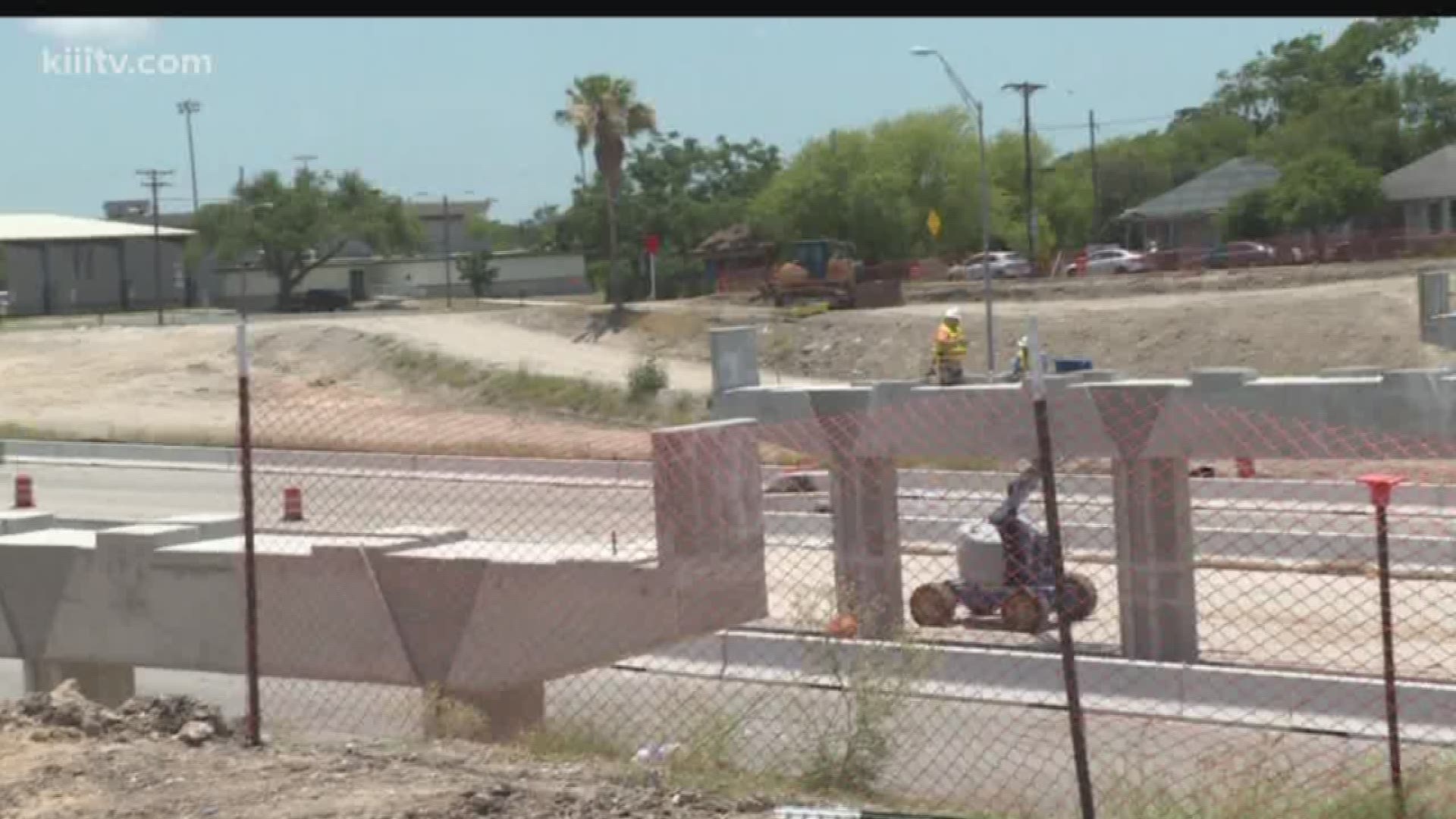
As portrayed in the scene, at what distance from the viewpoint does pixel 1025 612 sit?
50.3 feet

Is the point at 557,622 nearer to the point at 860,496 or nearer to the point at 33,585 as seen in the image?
the point at 33,585

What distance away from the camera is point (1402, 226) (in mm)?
77562

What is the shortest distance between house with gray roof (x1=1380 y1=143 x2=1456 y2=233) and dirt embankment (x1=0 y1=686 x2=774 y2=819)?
69483 mm

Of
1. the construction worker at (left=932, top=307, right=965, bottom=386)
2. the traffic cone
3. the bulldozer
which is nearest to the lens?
the construction worker at (left=932, top=307, right=965, bottom=386)

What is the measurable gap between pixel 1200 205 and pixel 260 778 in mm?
80159

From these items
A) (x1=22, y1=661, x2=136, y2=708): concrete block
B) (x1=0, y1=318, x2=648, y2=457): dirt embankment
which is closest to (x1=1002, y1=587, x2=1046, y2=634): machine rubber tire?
(x1=22, y1=661, x2=136, y2=708): concrete block

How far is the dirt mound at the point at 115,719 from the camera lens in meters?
10.5

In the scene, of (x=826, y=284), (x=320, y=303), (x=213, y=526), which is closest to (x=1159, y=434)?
(x=213, y=526)

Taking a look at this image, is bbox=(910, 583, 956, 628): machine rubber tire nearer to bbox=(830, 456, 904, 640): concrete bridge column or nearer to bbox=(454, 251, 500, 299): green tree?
bbox=(830, 456, 904, 640): concrete bridge column

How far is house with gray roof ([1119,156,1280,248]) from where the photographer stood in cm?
8512

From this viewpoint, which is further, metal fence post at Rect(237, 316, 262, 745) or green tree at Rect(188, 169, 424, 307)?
green tree at Rect(188, 169, 424, 307)

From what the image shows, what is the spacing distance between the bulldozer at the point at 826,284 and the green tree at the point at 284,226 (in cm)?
2987

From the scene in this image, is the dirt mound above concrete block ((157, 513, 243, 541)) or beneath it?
beneath

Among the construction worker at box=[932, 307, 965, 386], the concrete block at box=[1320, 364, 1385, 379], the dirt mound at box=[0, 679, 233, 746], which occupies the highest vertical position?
the construction worker at box=[932, 307, 965, 386]
